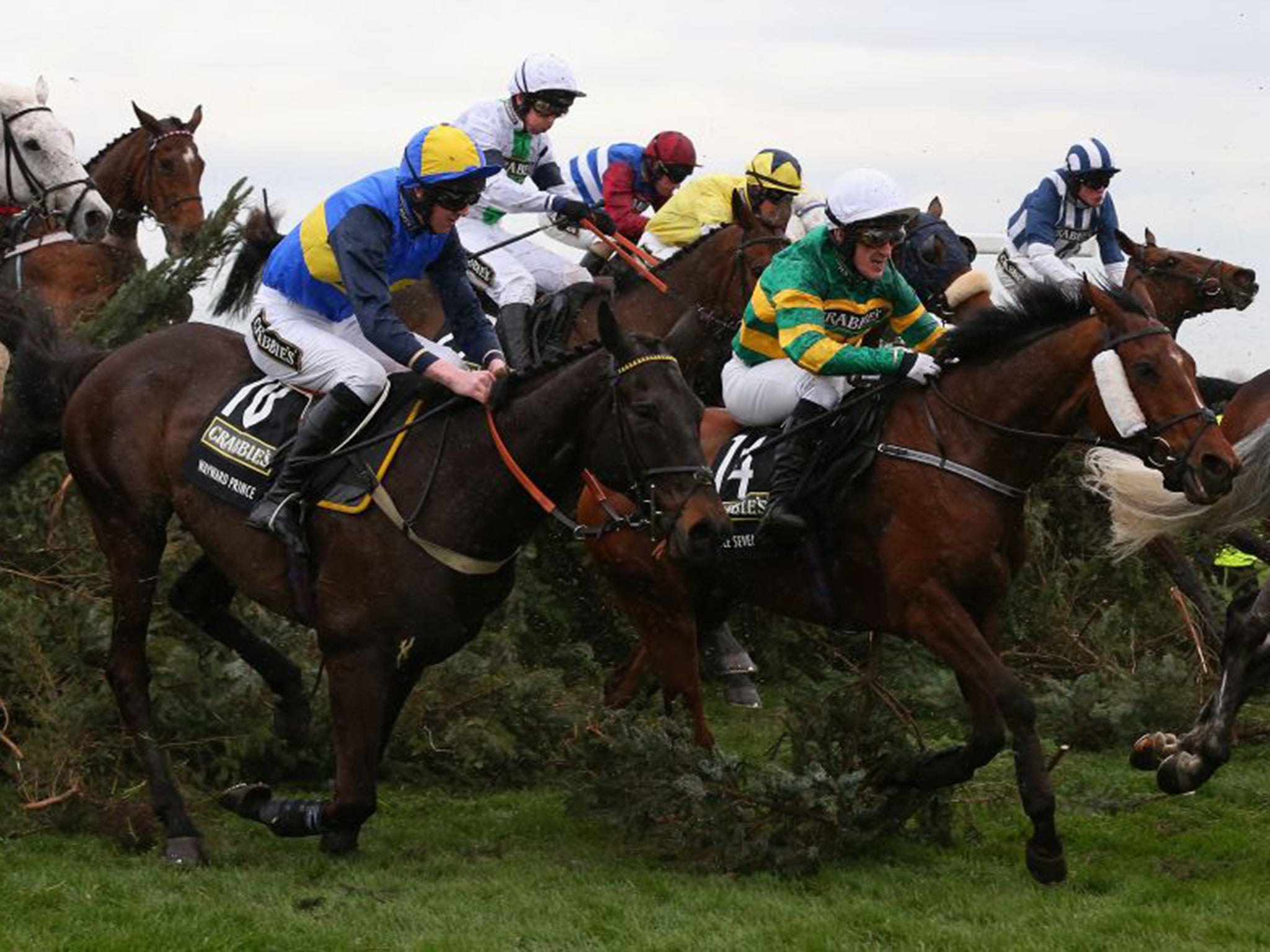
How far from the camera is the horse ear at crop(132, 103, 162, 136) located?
1262cm

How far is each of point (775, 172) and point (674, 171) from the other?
4.42 ft

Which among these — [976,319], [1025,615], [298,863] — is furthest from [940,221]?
[298,863]

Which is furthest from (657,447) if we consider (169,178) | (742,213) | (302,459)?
(169,178)

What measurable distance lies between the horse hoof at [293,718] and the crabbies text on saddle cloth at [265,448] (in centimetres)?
101

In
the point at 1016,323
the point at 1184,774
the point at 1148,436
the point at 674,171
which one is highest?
the point at 674,171

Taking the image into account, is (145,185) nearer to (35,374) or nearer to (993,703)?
(35,374)

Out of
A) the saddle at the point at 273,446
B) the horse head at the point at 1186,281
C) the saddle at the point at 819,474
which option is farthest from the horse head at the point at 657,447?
the horse head at the point at 1186,281

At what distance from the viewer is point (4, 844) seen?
7.20 metres

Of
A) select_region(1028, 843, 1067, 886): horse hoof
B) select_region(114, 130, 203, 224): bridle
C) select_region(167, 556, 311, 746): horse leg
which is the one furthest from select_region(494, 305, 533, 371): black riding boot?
select_region(114, 130, 203, 224): bridle

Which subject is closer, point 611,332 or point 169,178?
point 611,332

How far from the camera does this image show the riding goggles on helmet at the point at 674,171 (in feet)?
38.3

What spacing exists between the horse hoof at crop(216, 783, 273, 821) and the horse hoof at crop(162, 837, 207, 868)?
0.57 feet

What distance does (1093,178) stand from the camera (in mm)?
11938

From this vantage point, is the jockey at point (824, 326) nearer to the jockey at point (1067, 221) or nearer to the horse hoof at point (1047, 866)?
the horse hoof at point (1047, 866)
